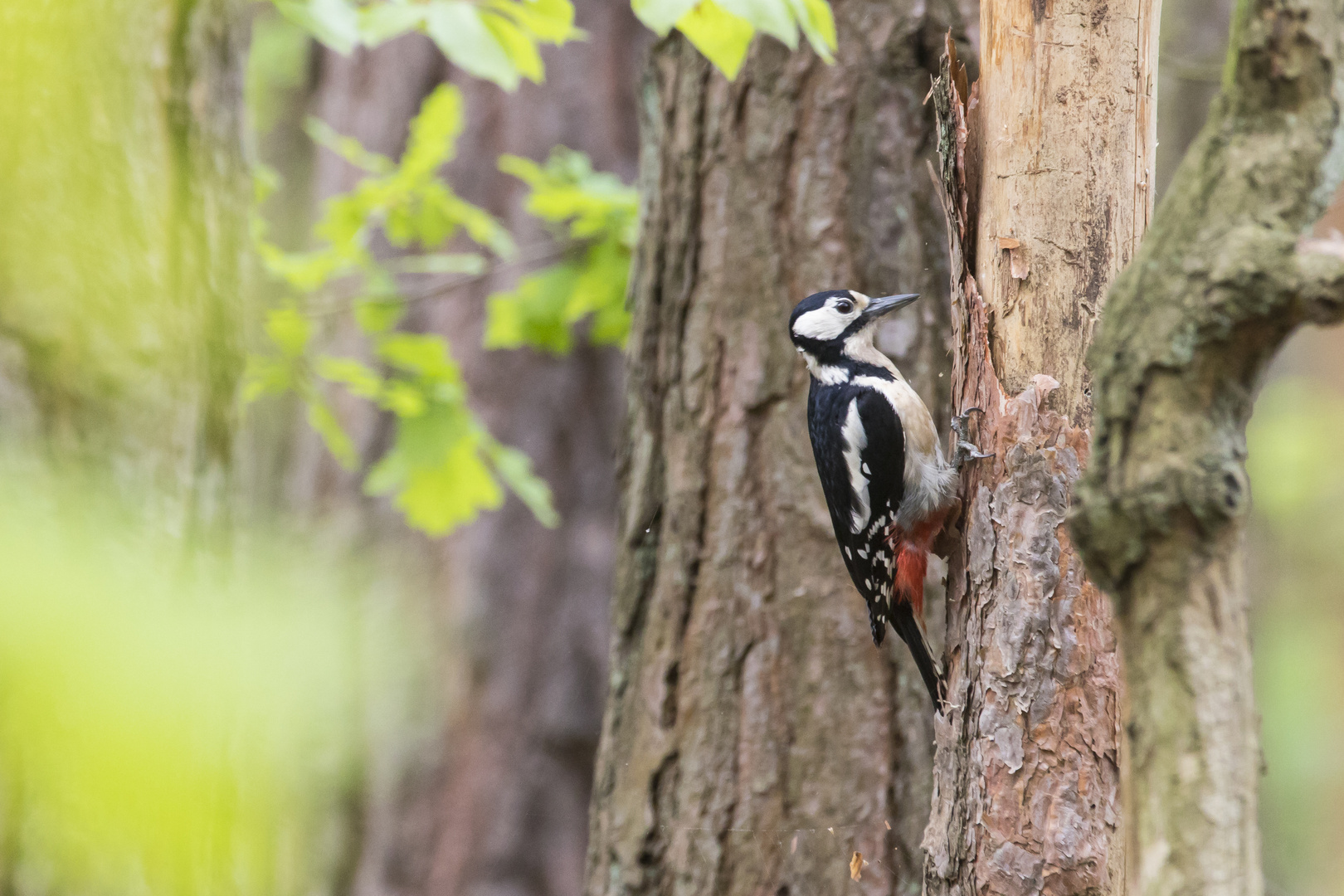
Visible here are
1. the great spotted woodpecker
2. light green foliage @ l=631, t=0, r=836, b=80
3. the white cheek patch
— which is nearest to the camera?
light green foliage @ l=631, t=0, r=836, b=80

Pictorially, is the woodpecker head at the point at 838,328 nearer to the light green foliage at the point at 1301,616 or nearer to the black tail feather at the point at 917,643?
the black tail feather at the point at 917,643

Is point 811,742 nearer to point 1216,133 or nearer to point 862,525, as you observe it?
point 862,525

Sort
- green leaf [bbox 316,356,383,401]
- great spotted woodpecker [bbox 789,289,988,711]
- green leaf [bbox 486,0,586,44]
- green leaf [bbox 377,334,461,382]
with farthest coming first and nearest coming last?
1. green leaf [bbox 377,334,461,382]
2. green leaf [bbox 316,356,383,401]
3. great spotted woodpecker [bbox 789,289,988,711]
4. green leaf [bbox 486,0,586,44]

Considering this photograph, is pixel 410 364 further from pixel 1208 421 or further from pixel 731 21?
pixel 1208 421

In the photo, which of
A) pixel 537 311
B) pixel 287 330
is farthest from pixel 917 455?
pixel 287 330

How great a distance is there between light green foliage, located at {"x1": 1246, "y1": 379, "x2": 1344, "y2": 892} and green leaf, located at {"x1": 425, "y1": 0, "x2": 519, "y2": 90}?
5575 millimetres

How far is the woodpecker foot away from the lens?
6.81 feet

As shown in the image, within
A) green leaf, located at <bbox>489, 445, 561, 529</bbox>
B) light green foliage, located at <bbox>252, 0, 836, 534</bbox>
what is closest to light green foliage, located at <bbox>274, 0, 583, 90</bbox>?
light green foliage, located at <bbox>252, 0, 836, 534</bbox>

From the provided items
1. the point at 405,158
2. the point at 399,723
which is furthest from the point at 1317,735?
the point at 405,158

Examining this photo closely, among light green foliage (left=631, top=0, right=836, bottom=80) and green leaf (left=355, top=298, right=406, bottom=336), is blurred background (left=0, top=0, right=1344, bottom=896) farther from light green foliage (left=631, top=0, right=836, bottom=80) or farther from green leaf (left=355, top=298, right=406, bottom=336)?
light green foliage (left=631, top=0, right=836, bottom=80)

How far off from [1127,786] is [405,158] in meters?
2.83

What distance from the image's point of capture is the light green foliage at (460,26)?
197 centimetres

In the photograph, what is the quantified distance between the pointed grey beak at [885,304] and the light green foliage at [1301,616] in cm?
449

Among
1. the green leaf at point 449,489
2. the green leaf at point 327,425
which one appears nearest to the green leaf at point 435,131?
the green leaf at point 327,425
